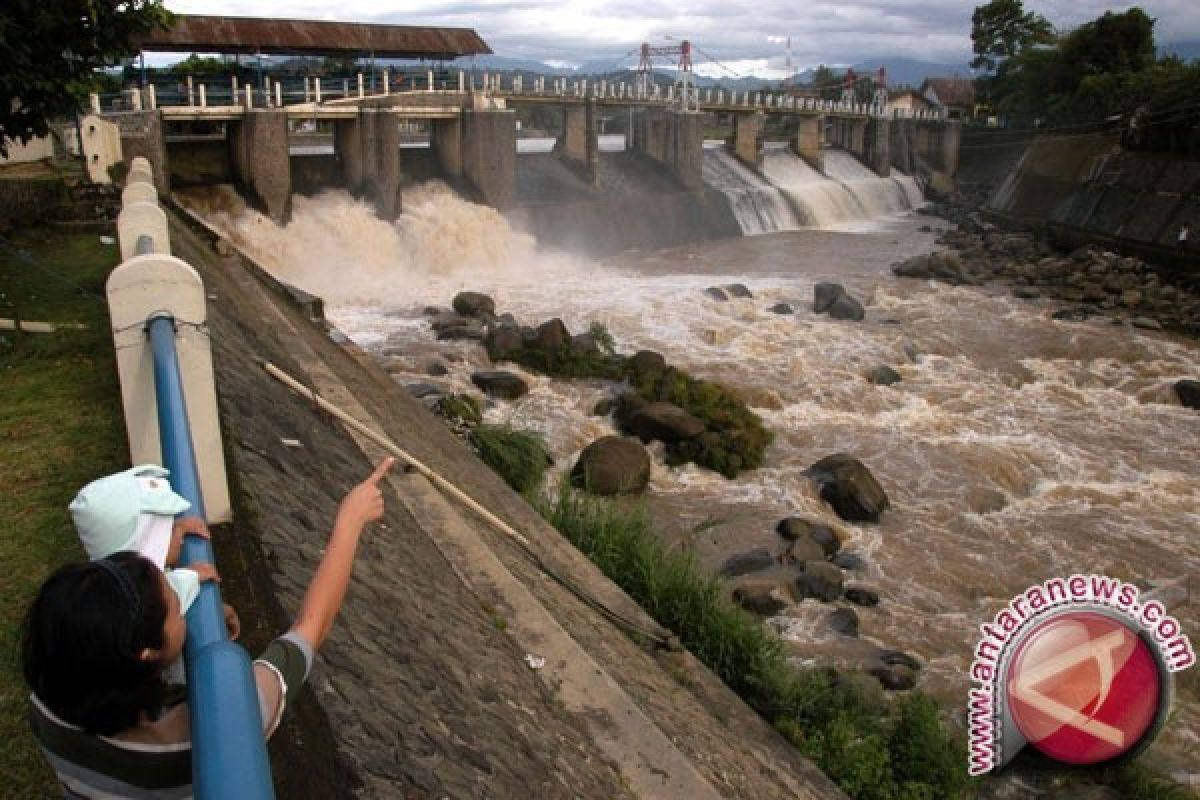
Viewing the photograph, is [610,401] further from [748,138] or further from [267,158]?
[748,138]

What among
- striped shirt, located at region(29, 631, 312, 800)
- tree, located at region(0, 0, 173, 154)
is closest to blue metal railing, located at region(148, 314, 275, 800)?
striped shirt, located at region(29, 631, 312, 800)

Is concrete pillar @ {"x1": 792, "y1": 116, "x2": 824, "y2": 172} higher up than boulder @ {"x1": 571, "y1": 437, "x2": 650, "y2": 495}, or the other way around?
concrete pillar @ {"x1": 792, "y1": 116, "x2": 824, "y2": 172}

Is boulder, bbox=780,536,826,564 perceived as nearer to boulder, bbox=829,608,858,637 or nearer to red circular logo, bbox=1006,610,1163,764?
boulder, bbox=829,608,858,637

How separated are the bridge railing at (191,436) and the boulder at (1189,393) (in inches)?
696

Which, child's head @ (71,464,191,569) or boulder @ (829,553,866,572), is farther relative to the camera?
boulder @ (829,553,866,572)

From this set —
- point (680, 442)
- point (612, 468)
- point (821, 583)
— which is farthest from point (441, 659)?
point (680, 442)

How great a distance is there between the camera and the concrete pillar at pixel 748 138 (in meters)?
41.5

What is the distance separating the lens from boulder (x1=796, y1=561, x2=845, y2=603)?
1012 cm

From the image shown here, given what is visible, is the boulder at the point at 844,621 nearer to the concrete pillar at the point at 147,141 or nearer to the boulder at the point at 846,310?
the boulder at the point at 846,310

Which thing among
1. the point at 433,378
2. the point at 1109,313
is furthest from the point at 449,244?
the point at 1109,313

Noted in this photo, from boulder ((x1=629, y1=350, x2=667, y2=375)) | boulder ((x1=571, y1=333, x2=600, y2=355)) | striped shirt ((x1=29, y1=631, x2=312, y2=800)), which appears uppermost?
striped shirt ((x1=29, y1=631, x2=312, y2=800))

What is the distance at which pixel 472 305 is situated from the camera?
64.2ft

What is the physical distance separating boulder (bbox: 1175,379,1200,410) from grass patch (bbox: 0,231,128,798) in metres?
17.8

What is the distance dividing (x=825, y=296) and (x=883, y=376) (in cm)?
583
